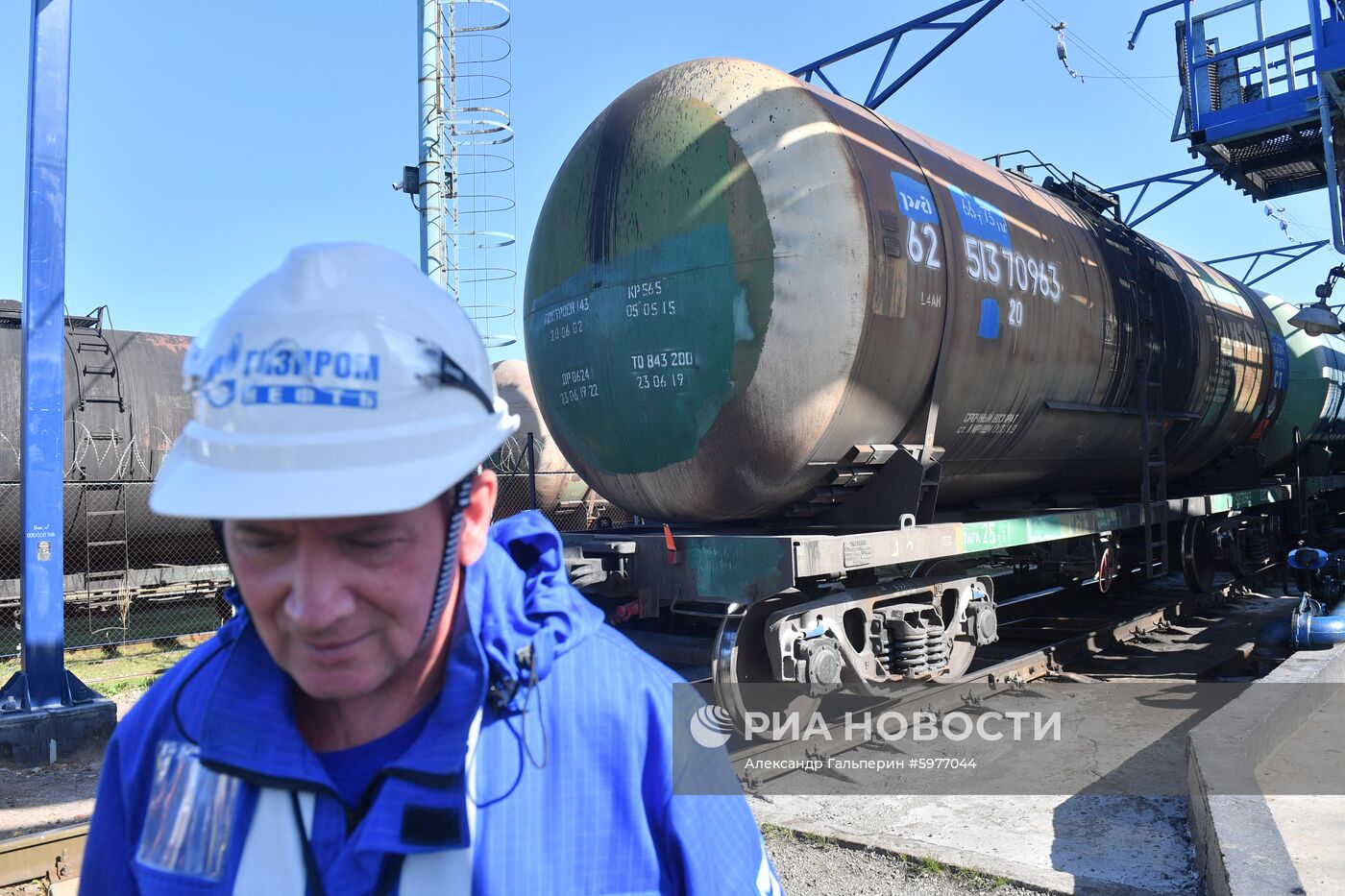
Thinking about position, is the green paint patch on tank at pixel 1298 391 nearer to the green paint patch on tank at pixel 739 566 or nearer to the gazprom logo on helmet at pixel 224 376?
the green paint patch on tank at pixel 739 566

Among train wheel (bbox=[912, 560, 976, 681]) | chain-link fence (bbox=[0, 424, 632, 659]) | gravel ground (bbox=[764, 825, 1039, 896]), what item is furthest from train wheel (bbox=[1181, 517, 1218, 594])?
gravel ground (bbox=[764, 825, 1039, 896])

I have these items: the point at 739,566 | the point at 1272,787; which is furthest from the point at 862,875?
the point at 1272,787

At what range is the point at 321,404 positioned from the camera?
1092mm

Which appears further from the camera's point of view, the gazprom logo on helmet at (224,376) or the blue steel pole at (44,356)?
the blue steel pole at (44,356)

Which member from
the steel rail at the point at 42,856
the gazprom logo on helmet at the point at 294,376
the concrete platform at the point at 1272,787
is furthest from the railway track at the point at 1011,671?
the gazprom logo on helmet at the point at 294,376

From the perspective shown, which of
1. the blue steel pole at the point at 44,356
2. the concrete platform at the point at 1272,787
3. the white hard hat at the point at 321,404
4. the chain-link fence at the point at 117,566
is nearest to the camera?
the white hard hat at the point at 321,404

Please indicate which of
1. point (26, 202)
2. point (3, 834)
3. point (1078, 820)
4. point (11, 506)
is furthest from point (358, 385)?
point (11, 506)

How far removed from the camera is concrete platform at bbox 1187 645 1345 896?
321 cm

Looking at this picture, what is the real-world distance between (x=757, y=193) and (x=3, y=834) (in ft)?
16.3

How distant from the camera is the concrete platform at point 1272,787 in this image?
3.21 meters

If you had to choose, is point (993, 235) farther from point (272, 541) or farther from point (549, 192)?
point (272, 541)

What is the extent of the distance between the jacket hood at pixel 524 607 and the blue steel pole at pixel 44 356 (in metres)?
5.89

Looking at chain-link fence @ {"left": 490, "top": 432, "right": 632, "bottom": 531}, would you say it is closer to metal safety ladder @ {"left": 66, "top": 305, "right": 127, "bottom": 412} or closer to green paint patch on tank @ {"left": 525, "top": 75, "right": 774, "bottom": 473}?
metal safety ladder @ {"left": 66, "top": 305, "right": 127, "bottom": 412}

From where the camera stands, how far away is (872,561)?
5.11 m
